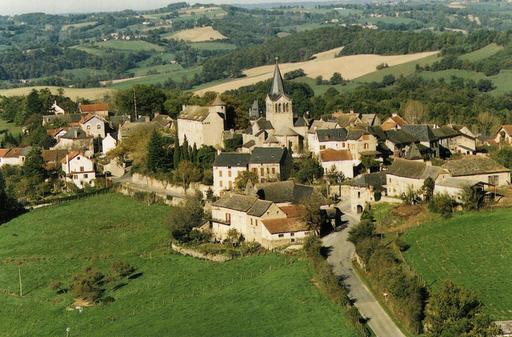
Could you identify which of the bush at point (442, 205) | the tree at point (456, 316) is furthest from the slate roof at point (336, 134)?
the tree at point (456, 316)

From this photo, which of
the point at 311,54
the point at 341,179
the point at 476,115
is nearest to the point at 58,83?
the point at 311,54

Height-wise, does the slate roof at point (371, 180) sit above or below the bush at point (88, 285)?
above

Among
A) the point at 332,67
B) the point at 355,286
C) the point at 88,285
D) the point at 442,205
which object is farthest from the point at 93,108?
the point at 332,67

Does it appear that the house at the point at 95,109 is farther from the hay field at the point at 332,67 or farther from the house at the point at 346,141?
the hay field at the point at 332,67

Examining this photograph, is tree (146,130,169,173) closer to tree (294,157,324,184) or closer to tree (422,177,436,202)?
tree (294,157,324,184)

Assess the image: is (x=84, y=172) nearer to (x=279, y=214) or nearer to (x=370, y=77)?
(x=279, y=214)

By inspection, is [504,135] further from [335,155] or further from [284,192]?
[284,192]

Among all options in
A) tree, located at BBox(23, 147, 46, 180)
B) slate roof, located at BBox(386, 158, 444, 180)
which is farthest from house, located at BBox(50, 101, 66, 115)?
slate roof, located at BBox(386, 158, 444, 180)

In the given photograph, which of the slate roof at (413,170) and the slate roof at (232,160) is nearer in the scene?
the slate roof at (413,170)
